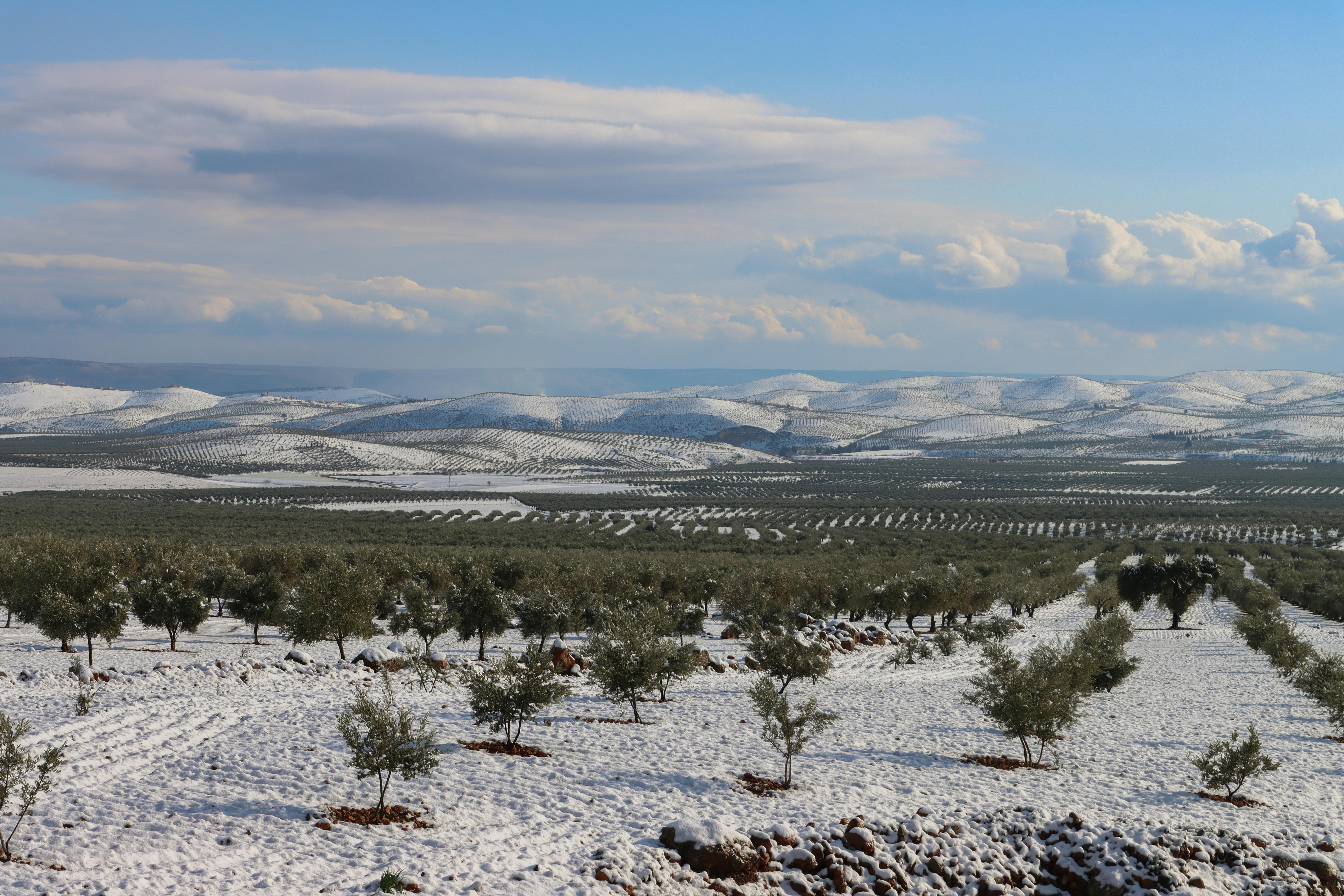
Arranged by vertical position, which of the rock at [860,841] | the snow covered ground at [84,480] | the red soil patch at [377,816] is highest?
the red soil patch at [377,816]

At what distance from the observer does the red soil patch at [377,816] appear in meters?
15.4

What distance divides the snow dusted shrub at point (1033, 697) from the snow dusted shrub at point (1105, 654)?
98.6 inches

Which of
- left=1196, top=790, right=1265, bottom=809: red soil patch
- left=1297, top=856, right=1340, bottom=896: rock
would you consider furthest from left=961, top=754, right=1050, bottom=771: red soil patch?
left=1297, top=856, right=1340, bottom=896: rock

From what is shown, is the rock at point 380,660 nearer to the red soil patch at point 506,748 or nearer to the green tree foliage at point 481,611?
the green tree foliage at point 481,611

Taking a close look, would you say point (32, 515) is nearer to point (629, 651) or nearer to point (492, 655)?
point (492, 655)

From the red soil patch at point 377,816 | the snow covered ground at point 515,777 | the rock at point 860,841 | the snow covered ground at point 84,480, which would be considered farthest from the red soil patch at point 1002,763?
the snow covered ground at point 84,480

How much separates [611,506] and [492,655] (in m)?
93.7

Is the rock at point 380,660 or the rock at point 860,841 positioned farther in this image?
the rock at point 380,660

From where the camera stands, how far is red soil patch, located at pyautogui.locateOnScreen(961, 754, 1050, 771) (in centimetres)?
2120

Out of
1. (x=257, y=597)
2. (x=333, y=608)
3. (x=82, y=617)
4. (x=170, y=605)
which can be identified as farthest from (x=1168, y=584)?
(x=82, y=617)

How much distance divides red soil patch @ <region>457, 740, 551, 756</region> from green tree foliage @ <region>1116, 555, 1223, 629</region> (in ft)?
139

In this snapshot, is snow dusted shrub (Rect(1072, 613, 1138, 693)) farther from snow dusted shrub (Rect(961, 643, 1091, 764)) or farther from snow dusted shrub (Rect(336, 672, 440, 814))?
snow dusted shrub (Rect(336, 672, 440, 814))

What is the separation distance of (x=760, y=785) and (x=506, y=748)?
5.51 m

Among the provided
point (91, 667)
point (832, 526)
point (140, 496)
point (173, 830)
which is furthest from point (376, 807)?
point (140, 496)
